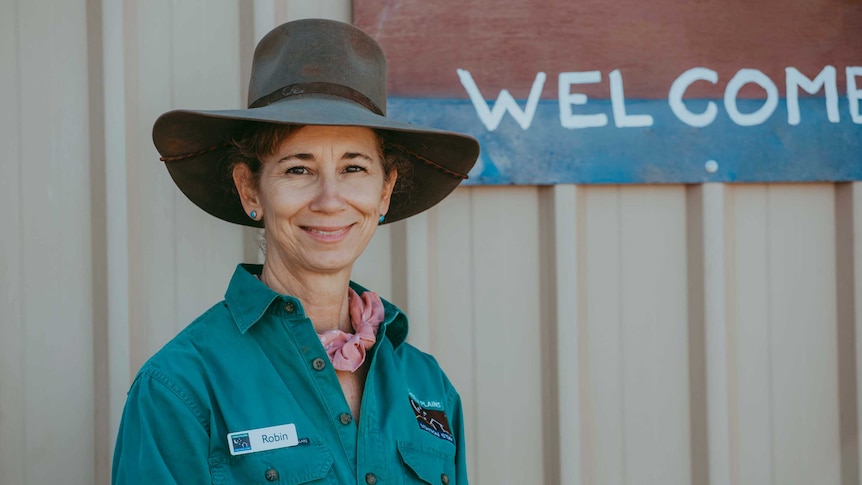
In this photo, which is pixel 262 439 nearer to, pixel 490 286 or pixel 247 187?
pixel 247 187

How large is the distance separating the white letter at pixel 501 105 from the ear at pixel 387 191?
1.66ft

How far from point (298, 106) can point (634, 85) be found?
122cm

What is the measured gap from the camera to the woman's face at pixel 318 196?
1.99m

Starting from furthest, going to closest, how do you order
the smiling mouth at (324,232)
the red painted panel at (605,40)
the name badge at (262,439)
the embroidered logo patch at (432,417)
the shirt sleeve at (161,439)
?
the red painted panel at (605,40), the embroidered logo patch at (432,417), the smiling mouth at (324,232), the name badge at (262,439), the shirt sleeve at (161,439)

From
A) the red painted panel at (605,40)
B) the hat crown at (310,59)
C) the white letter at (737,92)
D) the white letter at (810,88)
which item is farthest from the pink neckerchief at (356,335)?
the white letter at (810,88)

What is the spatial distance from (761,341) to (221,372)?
176 cm

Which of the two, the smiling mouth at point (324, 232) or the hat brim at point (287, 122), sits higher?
the hat brim at point (287, 122)

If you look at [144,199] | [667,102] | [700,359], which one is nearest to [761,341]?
[700,359]

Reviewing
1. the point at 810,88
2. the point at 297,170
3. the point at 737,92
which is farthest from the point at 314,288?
the point at 810,88

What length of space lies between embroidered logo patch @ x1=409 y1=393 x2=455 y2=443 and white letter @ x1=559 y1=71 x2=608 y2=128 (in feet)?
3.25

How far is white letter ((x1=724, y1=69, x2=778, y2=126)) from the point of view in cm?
277

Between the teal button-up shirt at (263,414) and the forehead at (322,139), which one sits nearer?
the teal button-up shirt at (263,414)

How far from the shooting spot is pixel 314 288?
209cm

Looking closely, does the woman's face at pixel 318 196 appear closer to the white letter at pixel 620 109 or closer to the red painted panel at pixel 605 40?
the red painted panel at pixel 605 40
